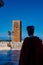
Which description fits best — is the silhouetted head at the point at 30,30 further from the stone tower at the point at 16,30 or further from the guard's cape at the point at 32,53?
the stone tower at the point at 16,30

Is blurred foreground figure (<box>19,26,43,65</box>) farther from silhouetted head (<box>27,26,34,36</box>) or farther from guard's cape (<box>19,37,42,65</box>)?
silhouetted head (<box>27,26,34,36</box>)

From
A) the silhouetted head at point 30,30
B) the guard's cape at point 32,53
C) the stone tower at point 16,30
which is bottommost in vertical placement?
the guard's cape at point 32,53

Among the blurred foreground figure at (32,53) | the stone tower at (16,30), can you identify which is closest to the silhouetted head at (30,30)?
the blurred foreground figure at (32,53)

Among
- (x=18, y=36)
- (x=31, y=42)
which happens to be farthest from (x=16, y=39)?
(x=31, y=42)

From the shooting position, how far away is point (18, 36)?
230 feet

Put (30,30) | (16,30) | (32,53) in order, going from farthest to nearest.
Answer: (16,30), (30,30), (32,53)

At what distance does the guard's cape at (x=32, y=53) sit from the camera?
3.37m

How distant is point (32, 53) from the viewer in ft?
11.2

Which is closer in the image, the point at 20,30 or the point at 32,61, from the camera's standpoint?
the point at 32,61

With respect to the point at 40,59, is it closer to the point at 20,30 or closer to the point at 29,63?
the point at 29,63

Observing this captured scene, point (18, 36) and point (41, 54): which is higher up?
point (18, 36)

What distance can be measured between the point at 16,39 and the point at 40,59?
64.9 meters

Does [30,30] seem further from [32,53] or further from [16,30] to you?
[16,30]

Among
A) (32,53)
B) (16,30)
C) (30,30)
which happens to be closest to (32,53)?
(32,53)
